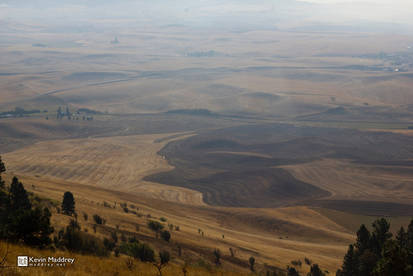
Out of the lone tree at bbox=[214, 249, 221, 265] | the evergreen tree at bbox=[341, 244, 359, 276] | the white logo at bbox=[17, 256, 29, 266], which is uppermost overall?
the white logo at bbox=[17, 256, 29, 266]

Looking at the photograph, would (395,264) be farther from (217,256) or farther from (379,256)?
(217,256)

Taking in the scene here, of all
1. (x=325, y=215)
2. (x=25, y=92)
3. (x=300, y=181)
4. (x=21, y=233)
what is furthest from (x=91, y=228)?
(x=25, y=92)

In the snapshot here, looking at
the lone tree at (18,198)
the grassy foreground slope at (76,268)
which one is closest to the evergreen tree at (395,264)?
the grassy foreground slope at (76,268)

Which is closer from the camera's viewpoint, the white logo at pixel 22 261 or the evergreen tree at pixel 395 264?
the white logo at pixel 22 261

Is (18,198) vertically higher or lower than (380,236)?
higher

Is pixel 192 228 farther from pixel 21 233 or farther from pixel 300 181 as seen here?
pixel 300 181

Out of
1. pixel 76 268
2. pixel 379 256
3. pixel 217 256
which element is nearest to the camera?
pixel 76 268

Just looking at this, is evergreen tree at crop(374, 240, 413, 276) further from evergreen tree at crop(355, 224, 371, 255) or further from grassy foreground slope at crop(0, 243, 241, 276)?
evergreen tree at crop(355, 224, 371, 255)

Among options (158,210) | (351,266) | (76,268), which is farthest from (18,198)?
(158,210)

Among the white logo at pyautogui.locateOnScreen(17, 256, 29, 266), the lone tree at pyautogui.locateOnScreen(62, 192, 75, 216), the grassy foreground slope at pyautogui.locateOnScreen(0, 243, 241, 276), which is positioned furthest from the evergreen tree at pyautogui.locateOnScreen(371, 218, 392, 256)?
the lone tree at pyautogui.locateOnScreen(62, 192, 75, 216)

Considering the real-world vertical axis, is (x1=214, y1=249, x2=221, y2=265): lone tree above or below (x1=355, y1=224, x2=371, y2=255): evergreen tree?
below

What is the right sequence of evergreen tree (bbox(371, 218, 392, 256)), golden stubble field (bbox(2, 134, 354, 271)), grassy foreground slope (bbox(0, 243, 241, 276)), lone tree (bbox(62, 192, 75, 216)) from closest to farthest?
1. grassy foreground slope (bbox(0, 243, 241, 276))
2. evergreen tree (bbox(371, 218, 392, 256))
3. lone tree (bbox(62, 192, 75, 216))
4. golden stubble field (bbox(2, 134, 354, 271))

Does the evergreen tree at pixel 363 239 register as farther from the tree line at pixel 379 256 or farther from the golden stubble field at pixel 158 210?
the golden stubble field at pixel 158 210
